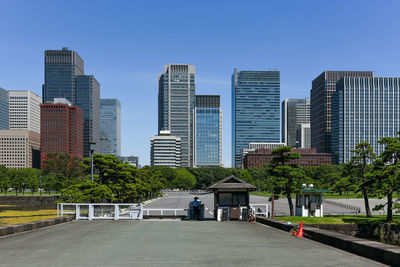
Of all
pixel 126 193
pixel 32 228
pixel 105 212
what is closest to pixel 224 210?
pixel 105 212

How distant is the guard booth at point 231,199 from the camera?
106ft

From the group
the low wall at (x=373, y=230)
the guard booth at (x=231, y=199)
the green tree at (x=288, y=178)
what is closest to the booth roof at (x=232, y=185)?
the guard booth at (x=231, y=199)

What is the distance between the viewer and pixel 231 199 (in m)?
32.8

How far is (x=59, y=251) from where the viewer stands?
13.7 m

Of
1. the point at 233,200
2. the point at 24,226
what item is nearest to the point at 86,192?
the point at 233,200

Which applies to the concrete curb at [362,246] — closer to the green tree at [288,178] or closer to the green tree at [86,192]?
the green tree at [288,178]

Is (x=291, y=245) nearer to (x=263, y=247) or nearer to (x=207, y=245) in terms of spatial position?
(x=263, y=247)

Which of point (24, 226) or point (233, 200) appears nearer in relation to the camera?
point (24, 226)

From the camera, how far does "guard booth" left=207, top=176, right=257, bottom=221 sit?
32188 mm

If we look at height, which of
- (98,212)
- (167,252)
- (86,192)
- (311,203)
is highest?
(167,252)

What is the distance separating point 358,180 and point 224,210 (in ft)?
85.3

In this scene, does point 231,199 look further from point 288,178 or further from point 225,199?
point 288,178

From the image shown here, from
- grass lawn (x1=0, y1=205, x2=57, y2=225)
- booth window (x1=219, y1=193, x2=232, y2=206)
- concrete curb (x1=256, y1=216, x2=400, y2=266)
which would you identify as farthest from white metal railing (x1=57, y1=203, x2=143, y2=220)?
Answer: concrete curb (x1=256, y1=216, x2=400, y2=266)

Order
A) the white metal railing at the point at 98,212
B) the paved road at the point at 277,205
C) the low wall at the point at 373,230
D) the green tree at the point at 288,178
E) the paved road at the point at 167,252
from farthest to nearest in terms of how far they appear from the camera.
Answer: the paved road at the point at 277,205, the green tree at the point at 288,178, the low wall at the point at 373,230, the white metal railing at the point at 98,212, the paved road at the point at 167,252
